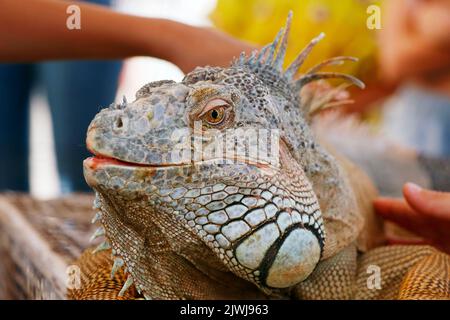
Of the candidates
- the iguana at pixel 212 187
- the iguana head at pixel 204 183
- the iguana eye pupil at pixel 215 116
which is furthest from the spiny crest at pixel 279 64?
the iguana eye pupil at pixel 215 116

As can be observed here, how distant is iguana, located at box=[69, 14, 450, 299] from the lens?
1133 mm

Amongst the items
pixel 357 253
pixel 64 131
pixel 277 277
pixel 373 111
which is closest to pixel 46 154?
pixel 64 131

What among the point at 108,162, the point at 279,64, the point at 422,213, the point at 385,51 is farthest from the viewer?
the point at 385,51

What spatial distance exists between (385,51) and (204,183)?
278 cm

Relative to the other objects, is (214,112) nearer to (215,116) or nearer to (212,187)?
(215,116)

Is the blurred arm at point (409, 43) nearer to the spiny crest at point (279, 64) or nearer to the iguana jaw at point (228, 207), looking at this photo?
the spiny crest at point (279, 64)

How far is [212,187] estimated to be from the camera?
1.17 meters

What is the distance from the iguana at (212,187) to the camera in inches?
44.6

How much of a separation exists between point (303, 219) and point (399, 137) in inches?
117

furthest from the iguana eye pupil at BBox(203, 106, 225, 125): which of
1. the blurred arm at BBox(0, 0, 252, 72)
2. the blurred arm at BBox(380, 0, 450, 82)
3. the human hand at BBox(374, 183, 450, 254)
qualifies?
the blurred arm at BBox(380, 0, 450, 82)

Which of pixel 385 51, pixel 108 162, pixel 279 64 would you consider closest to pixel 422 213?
pixel 279 64

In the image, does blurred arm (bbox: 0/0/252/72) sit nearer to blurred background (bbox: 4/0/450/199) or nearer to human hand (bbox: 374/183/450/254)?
human hand (bbox: 374/183/450/254)

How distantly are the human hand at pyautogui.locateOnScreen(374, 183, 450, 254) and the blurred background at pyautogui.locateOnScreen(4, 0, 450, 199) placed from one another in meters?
0.96

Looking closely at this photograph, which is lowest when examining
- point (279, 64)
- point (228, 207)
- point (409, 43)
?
point (228, 207)
